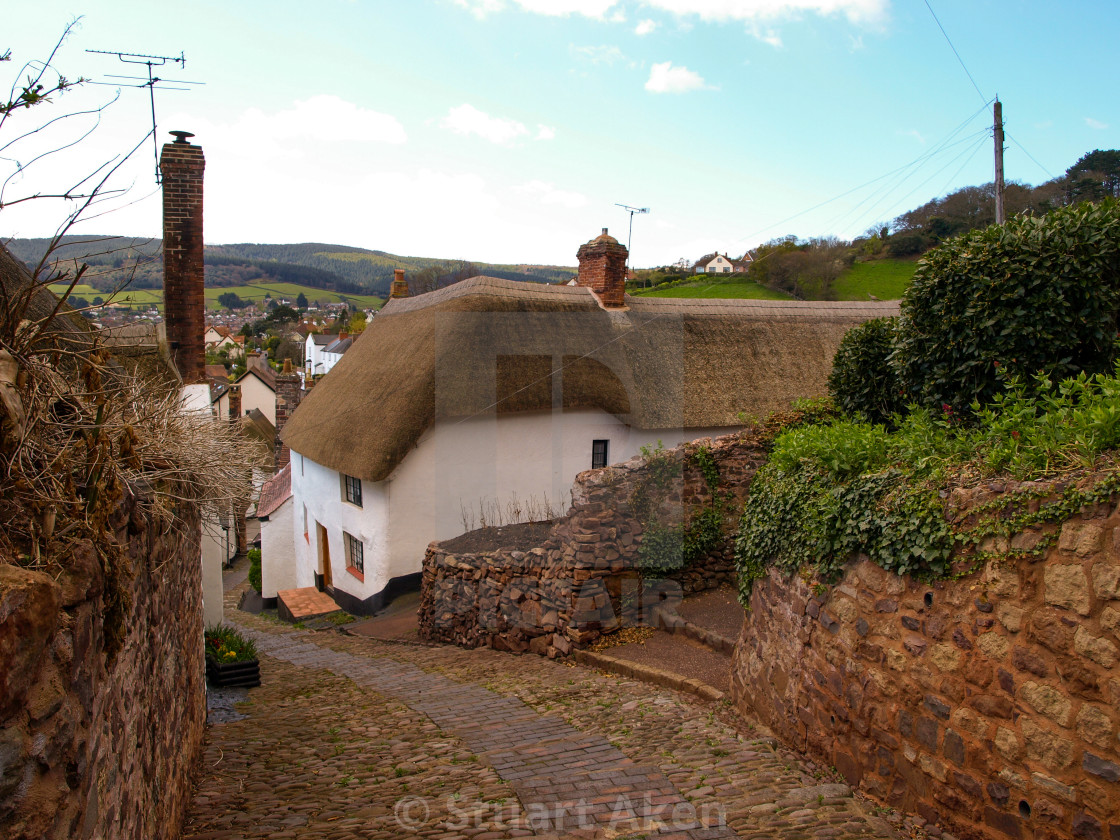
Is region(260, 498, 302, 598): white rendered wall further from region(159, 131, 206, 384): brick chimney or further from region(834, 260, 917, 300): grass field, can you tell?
region(834, 260, 917, 300): grass field

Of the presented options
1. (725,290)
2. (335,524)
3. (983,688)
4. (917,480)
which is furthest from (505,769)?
(725,290)

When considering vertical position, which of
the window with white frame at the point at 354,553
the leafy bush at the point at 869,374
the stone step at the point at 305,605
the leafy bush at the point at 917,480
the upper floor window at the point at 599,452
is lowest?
the stone step at the point at 305,605

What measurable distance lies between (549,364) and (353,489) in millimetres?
4806

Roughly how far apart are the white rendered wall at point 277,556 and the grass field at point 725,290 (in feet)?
58.4

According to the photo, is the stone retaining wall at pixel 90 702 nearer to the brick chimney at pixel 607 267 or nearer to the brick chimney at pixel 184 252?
the brick chimney at pixel 184 252

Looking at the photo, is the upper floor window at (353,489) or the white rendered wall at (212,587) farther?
the upper floor window at (353,489)

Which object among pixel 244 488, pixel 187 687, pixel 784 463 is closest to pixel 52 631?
pixel 244 488

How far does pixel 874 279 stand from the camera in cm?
3441

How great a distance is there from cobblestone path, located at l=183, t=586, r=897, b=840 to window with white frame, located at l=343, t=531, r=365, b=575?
649 centimetres

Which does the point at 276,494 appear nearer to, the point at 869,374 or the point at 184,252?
the point at 184,252

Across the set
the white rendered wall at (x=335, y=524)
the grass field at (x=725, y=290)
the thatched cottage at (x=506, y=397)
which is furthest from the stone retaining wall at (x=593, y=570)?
the grass field at (x=725, y=290)

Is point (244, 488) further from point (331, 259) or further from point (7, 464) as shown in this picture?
point (331, 259)

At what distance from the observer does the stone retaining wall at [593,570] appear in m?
9.34

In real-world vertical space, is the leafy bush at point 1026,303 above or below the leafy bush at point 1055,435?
above
